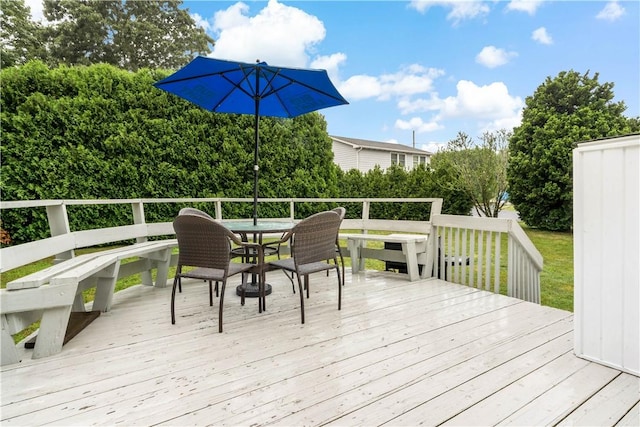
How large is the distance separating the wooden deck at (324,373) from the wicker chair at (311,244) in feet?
1.25

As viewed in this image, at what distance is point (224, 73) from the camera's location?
3.25m

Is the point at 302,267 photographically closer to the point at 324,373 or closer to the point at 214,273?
the point at 214,273

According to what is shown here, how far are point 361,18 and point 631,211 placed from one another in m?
7.30

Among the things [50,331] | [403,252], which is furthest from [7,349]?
[403,252]

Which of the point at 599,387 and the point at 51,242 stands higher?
the point at 51,242

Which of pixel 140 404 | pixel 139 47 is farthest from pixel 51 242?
pixel 139 47

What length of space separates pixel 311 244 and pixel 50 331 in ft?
5.78

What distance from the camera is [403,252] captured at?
3.93 m

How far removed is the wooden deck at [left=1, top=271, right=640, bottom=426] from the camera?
151 cm

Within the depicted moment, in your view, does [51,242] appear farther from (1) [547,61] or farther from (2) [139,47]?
(2) [139,47]

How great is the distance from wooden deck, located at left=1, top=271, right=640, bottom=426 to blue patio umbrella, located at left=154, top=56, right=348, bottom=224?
56.5 inches

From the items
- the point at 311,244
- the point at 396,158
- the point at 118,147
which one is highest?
the point at 396,158

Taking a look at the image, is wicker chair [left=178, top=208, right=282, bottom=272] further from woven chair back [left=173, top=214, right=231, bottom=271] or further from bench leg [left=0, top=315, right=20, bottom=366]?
bench leg [left=0, top=315, right=20, bottom=366]

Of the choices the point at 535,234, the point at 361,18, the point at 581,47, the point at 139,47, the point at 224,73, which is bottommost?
the point at 535,234
